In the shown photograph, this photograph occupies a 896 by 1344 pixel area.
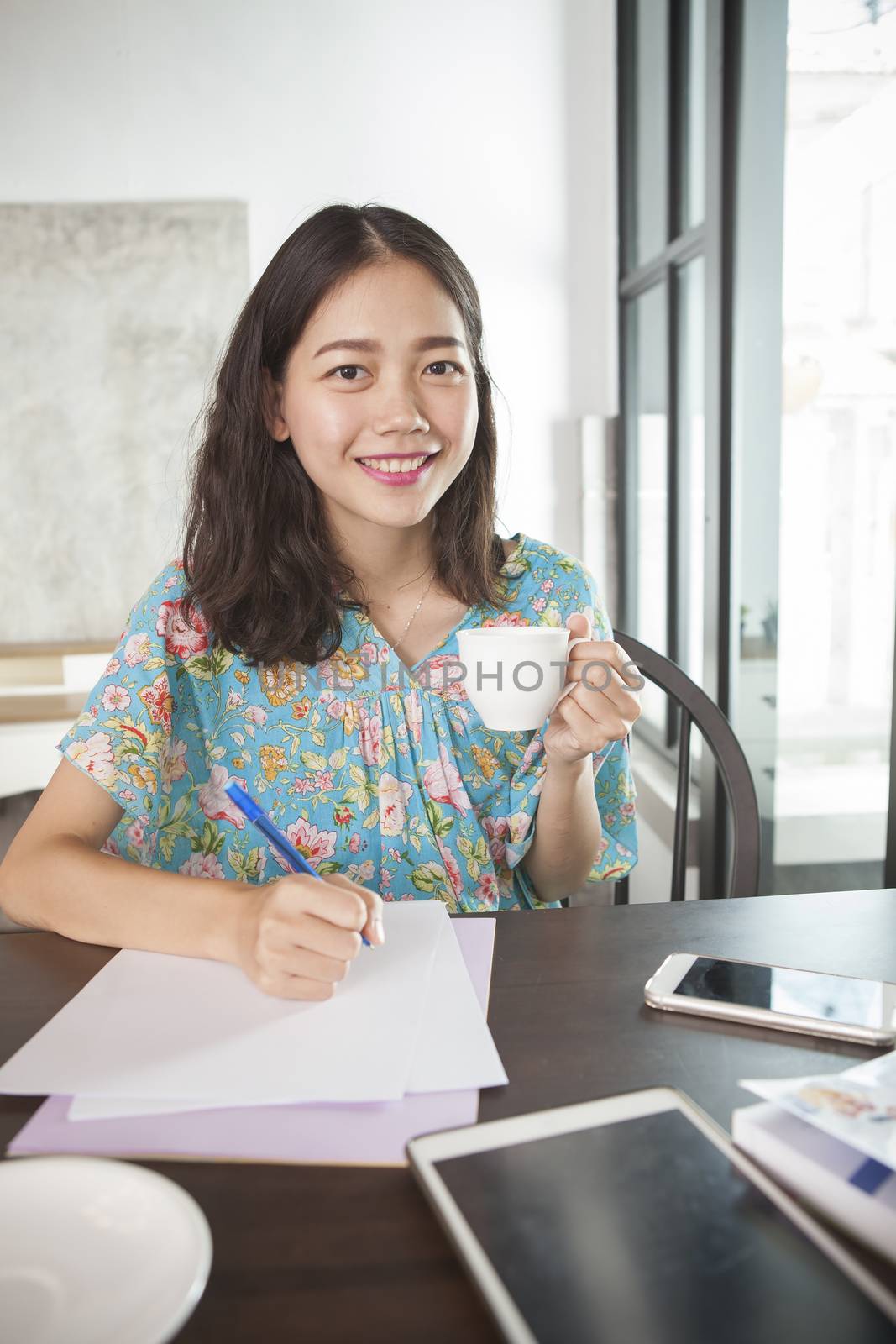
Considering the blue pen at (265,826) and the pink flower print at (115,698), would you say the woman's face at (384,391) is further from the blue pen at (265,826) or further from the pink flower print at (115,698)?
the blue pen at (265,826)

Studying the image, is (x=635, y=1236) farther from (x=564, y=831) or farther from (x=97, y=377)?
(x=97, y=377)

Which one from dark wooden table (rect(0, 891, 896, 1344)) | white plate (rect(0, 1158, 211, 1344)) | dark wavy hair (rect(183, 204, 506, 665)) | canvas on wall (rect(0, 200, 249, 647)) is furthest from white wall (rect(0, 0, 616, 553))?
white plate (rect(0, 1158, 211, 1344))

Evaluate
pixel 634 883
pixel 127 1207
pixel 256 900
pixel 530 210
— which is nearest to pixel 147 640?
pixel 256 900

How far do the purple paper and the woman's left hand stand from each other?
405 mm

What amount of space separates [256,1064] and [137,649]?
0.61 metres

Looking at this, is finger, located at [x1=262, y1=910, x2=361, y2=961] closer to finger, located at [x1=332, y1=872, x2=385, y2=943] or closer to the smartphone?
finger, located at [x1=332, y1=872, x2=385, y2=943]

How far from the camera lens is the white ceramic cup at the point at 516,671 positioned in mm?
837

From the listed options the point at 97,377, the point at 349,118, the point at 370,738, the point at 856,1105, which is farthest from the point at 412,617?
the point at 349,118

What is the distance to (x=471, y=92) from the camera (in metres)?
3.35

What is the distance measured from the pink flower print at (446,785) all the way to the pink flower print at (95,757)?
1.18ft

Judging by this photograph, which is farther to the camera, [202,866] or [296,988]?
[202,866]

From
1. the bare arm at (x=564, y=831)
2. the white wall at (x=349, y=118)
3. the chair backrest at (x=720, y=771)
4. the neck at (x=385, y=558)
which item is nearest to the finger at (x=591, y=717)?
the bare arm at (x=564, y=831)

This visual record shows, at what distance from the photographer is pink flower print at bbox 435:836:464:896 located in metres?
1.15

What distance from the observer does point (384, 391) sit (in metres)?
1.10
